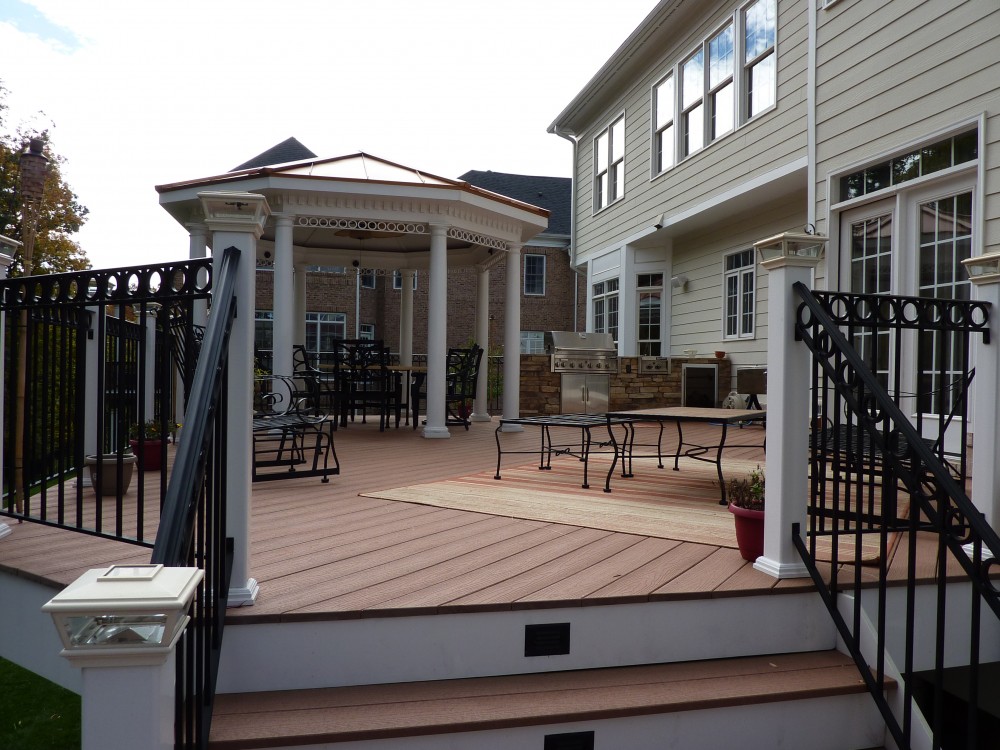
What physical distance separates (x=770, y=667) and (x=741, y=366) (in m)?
8.39

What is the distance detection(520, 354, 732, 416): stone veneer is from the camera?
36.5 ft

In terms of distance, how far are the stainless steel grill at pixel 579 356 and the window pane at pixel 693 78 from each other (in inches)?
149

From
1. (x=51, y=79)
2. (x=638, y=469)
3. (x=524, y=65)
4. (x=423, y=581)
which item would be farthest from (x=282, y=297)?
(x=51, y=79)

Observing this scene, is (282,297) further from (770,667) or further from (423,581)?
(770,667)

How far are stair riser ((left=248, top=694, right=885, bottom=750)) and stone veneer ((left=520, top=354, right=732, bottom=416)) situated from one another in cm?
874

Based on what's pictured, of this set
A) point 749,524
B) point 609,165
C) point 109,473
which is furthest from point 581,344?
point 749,524

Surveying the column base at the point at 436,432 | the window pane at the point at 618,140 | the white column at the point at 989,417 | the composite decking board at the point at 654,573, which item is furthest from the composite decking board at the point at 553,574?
the window pane at the point at 618,140

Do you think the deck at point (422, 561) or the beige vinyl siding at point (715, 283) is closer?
the deck at point (422, 561)

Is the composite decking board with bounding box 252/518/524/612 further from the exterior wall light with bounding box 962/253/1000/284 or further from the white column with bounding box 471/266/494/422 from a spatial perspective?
the white column with bounding box 471/266/494/422

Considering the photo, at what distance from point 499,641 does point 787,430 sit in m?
1.33

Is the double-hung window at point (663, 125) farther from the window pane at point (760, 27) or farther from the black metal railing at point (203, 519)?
the black metal railing at point (203, 519)

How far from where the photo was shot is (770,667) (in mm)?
2424

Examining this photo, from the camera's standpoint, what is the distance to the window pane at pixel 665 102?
11.0 meters

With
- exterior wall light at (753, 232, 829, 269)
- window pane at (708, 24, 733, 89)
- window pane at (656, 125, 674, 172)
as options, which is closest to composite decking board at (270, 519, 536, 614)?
exterior wall light at (753, 232, 829, 269)
